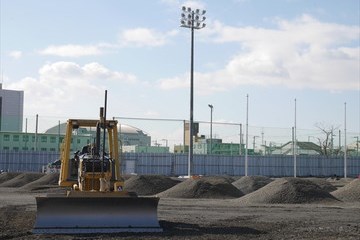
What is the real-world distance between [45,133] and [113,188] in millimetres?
48095

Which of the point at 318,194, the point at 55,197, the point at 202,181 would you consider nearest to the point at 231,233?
the point at 55,197

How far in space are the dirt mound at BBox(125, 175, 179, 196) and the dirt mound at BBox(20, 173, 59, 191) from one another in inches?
349

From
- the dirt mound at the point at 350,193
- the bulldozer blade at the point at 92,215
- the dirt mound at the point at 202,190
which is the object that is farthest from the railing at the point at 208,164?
the bulldozer blade at the point at 92,215

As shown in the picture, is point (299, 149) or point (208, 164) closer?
point (208, 164)

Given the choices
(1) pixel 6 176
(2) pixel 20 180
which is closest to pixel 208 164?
(1) pixel 6 176

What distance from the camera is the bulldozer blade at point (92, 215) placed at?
14.0m

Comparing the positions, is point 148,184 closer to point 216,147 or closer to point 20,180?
point 20,180

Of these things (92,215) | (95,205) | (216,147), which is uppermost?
(216,147)

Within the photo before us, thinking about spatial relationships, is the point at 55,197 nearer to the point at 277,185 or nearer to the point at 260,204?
the point at 260,204

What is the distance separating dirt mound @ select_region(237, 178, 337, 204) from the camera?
90.7ft

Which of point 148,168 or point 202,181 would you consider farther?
point 148,168

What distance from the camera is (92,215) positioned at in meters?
14.1

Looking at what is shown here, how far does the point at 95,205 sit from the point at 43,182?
100 ft

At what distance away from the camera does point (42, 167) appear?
58.5 meters
